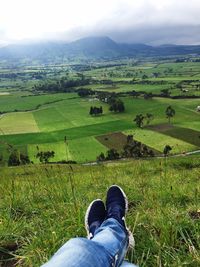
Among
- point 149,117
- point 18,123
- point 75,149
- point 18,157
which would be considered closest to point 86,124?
point 149,117

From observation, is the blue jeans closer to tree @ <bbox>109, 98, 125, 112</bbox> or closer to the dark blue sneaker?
the dark blue sneaker

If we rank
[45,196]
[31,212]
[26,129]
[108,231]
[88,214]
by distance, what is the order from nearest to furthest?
[108,231]
[88,214]
[31,212]
[45,196]
[26,129]

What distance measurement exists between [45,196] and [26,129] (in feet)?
290

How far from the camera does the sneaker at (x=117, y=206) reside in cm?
385

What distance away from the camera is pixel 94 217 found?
13.1ft

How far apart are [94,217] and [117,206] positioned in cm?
41

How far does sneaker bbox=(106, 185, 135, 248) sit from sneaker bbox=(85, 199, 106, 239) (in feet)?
0.31

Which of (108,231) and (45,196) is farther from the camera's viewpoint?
(45,196)

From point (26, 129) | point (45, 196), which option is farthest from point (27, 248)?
point (26, 129)

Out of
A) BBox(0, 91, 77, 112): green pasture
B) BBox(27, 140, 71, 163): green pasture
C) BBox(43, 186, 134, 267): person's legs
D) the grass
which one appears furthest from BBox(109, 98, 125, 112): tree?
BBox(43, 186, 134, 267): person's legs

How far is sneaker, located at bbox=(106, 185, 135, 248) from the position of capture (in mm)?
3852

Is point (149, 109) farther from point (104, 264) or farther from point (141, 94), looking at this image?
point (104, 264)

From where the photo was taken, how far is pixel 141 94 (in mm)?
132250

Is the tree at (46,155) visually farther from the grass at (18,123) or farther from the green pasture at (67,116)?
the green pasture at (67,116)
